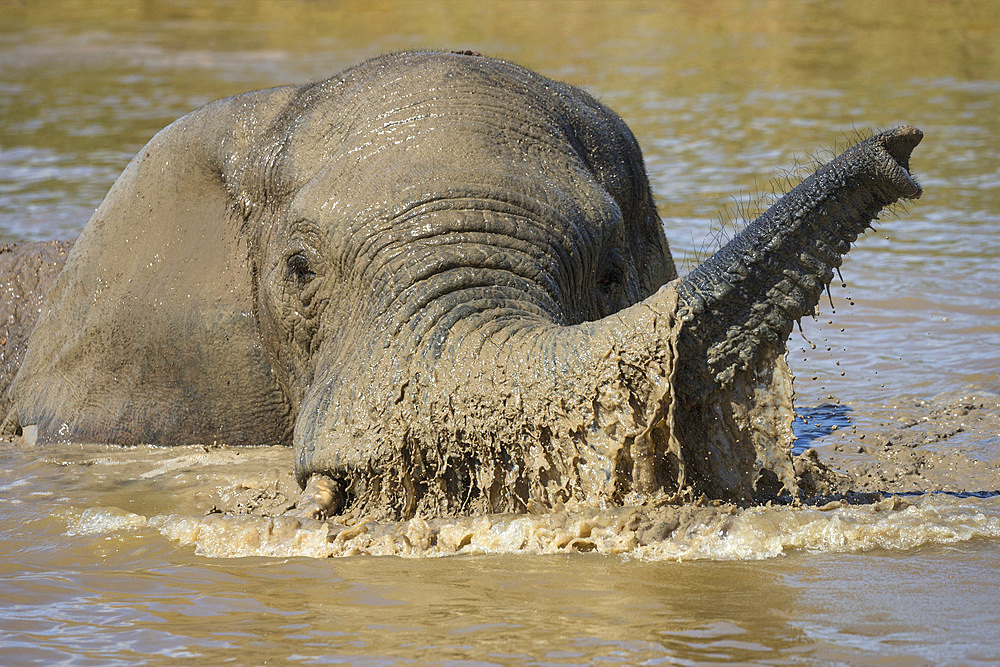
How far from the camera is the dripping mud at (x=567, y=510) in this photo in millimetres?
4285

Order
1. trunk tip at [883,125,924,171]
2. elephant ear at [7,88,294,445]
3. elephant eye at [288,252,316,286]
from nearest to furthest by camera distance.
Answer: trunk tip at [883,125,924,171] → elephant eye at [288,252,316,286] → elephant ear at [7,88,294,445]

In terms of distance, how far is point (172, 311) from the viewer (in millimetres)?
6094

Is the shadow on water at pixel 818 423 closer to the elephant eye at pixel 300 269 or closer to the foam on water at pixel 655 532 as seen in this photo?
the foam on water at pixel 655 532

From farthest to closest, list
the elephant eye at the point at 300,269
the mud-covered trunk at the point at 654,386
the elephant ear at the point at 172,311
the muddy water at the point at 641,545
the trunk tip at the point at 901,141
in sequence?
the elephant ear at the point at 172,311 → the elephant eye at the point at 300,269 → the trunk tip at the point at 901,141 → the mud-covered trunk at the point at 654,386 → the muddy water at the point at 641,545

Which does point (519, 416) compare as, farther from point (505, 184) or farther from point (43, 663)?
point (43, 663)

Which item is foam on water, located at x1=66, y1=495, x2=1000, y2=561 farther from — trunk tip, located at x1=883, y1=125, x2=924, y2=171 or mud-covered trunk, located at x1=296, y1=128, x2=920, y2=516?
trunk tip, located at x1=883, y1=125, x2=924, y2=171

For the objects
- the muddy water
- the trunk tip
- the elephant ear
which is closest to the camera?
the muddy water

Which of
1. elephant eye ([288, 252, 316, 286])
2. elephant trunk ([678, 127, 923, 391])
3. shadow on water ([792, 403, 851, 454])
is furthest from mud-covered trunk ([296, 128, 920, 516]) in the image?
shadow on water ([792, 403, 851, 454])

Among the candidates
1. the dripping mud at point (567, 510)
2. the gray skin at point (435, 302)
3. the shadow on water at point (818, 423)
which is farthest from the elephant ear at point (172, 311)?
the shadow on water at point (818, 423)

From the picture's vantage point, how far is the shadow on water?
7.11 m

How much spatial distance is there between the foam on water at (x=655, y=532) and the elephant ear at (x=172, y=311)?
52.4 inches

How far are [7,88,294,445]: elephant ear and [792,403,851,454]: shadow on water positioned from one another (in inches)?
106

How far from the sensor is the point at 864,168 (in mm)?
4188

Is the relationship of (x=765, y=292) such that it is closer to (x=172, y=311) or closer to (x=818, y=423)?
(x=172, y=311)
